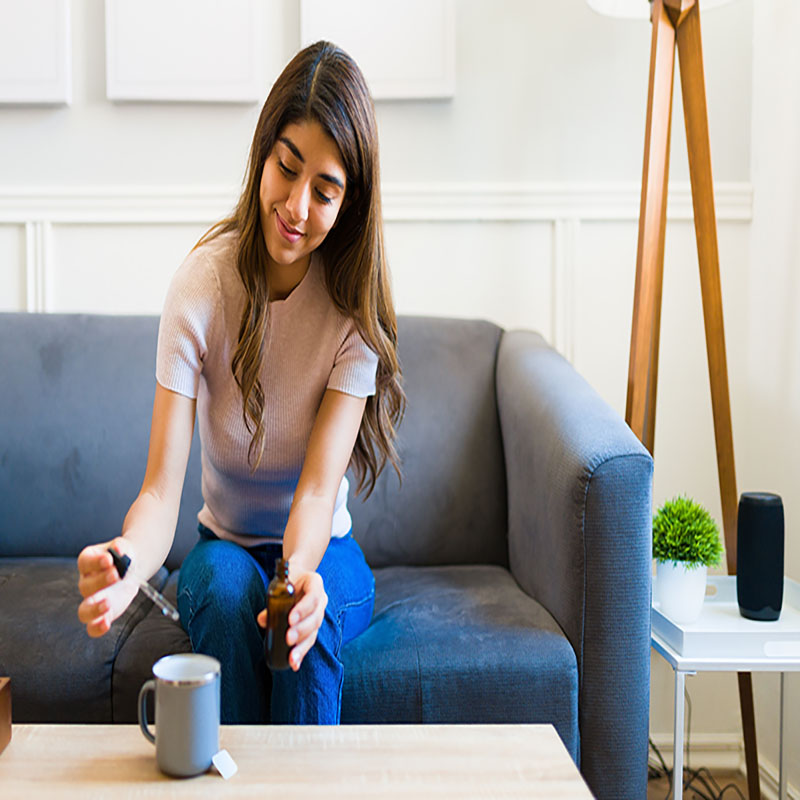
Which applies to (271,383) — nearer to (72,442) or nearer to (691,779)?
(72,442)

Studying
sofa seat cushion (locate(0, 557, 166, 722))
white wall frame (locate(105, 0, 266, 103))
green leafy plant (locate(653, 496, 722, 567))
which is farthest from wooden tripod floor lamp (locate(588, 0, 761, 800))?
sofa seat cushion (locate(0, 557, 166, 722))

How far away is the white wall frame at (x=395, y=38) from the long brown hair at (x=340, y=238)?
91 centimetres

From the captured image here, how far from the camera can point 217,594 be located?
117cm

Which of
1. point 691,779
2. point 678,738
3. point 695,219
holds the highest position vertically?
point 695,219

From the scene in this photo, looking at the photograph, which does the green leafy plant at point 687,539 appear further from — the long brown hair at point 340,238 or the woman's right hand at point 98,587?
the woman's right hand at point 98,587

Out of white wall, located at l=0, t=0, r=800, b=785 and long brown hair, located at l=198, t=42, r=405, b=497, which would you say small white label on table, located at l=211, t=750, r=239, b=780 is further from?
white wall, located at l=0, t=0, r=800, b=785

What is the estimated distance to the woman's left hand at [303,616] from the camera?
3.08 ft

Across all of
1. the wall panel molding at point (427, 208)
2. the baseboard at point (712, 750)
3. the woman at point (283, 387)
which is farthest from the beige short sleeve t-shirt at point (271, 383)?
the baseboard at point (712, 750)

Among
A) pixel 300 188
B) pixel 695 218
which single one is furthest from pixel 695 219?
pixel 300 188

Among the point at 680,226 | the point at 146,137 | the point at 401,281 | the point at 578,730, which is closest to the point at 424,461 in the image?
the point at 401,281

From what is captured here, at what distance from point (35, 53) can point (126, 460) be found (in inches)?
41.4

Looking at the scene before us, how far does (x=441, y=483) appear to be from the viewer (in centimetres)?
188

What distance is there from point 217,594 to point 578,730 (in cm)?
59

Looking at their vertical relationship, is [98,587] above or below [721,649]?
above
